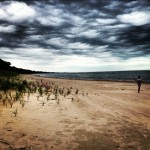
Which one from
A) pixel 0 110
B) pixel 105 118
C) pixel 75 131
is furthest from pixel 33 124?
pixel 105 118

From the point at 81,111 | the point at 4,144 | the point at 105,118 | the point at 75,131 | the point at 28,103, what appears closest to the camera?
the point at 4,144

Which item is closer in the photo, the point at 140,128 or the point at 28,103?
the point at 140,128

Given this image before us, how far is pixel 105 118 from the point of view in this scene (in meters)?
7.32

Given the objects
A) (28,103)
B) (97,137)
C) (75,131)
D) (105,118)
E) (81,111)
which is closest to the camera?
(97,137)

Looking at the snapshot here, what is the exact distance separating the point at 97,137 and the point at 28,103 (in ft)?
15.1

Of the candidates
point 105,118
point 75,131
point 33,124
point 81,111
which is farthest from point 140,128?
point 33,124

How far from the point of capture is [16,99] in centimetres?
945

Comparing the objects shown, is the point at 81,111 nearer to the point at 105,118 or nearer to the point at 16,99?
the point at 105,118

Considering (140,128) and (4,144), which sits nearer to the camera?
(4,144)

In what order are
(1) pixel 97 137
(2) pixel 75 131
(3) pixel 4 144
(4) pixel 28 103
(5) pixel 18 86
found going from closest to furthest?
(3) pixel 4 144 < (1) pixel 97 137 < (2) pixel 75 131 < (4) pixel 28 103 < (5) pixel 18 86

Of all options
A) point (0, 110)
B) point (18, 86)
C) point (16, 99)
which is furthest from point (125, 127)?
point (18, 86)

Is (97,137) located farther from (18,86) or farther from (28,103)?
(18,86)

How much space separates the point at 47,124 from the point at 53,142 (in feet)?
4.43

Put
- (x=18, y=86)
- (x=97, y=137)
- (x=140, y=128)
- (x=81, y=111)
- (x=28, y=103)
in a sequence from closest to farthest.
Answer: (x=97, y=137) < (x=140, y=128) < (x=81, y=111) < (x=28, y=103) < (x=18, y=86)
